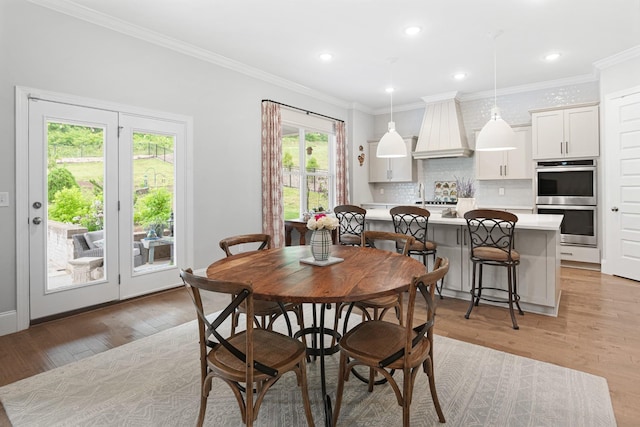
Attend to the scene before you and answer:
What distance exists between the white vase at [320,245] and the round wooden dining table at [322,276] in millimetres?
85

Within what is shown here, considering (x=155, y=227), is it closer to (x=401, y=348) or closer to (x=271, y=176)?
(x=271, y=176)

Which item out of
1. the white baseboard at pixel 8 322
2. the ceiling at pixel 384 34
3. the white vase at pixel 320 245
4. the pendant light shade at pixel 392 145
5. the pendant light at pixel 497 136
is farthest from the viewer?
the pendant light shade at pixel 392 145

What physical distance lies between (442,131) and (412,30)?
290cm

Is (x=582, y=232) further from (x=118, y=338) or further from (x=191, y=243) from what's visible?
(x=118, y=338)

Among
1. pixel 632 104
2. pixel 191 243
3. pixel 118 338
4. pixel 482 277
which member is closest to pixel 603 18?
pixel 632 104

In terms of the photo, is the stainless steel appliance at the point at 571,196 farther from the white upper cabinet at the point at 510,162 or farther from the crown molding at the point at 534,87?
the crown molding at the point at 534,87

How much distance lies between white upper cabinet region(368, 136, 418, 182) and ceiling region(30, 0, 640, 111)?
1.63 m

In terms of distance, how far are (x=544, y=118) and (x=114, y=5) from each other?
231 inches

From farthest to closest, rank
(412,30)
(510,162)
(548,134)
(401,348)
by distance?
(510,162) → (548,134) → (412,30) → (401,348)

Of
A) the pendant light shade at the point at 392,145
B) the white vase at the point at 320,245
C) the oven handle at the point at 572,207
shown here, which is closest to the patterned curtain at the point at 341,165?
the pendant light shade at the point at 392,145

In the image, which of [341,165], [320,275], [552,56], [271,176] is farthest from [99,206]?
[552,56]

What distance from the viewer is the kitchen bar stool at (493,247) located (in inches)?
129

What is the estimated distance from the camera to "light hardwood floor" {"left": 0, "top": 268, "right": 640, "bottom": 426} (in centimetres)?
244

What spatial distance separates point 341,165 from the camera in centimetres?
681
